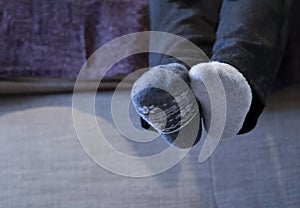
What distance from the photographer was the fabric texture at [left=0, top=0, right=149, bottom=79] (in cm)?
89

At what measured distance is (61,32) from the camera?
3.04ft

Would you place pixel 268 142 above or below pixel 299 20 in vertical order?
below

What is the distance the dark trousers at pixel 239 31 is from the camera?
72 cm

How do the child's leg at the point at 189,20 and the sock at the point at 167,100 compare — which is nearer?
the sock at the point at 167,100

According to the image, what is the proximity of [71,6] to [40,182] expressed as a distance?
1.27ft

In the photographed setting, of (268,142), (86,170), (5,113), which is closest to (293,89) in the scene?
(268,142)

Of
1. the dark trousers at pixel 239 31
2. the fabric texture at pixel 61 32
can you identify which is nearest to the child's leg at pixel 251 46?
the dark trousers at pixel 239 31

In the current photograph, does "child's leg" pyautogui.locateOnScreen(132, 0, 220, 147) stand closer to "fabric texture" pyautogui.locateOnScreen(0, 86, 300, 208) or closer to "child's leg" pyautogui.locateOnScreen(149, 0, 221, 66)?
"child's leg" pyautogui.locateOnScreen(149, 0, 221, 66)

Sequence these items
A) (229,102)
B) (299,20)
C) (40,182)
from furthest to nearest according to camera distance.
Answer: (299,20)
(40,182)
(229,102)

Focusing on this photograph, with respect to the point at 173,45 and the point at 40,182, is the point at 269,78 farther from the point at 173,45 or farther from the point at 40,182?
the point at 40,182

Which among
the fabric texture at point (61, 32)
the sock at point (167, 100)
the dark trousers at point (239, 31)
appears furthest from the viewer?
the fabric texture at point (61, 32)

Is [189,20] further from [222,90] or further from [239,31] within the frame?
[222,90]

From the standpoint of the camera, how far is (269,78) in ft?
2.48

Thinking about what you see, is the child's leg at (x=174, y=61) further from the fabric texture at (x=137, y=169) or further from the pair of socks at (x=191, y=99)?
the fabric texture at (x=137, y=169)
